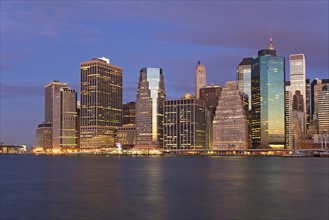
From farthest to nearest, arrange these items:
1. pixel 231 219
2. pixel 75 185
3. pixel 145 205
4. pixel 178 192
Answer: pixel 75 185 → pixel 178 192 → pixel 145 205 → pixel 231 219

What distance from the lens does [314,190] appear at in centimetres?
8194

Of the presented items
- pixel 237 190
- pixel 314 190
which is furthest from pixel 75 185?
pixel 314 190

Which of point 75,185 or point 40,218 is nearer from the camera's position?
point 40,218

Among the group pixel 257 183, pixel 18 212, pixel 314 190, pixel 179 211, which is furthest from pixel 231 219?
pixel 257 183

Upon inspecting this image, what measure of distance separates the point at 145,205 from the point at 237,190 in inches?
930

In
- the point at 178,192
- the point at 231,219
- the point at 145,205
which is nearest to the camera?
the point at 231,219

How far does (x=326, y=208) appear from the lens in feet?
201

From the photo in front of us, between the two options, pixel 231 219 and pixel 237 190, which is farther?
pixel 237 190

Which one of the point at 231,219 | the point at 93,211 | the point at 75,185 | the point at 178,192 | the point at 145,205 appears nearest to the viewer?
the point at 231,219

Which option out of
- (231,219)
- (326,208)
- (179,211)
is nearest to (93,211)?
(179,211)

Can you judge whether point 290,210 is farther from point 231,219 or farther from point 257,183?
point 257,183

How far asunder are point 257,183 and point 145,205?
3730cm

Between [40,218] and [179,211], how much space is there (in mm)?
16284

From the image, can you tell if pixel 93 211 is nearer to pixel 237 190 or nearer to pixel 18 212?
pixel 18 212
